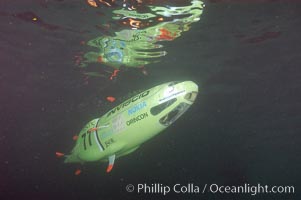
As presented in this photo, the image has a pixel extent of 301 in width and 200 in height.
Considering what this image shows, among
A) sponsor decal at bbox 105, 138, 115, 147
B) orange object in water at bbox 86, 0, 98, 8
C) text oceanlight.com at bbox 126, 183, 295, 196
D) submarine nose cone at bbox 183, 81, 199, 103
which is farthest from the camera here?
text oceanlight.com at bbox 126, 183, 295, 196

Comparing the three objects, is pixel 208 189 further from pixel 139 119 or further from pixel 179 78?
pixel 139 119

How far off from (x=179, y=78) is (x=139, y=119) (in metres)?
9.56

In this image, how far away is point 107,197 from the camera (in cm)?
4616

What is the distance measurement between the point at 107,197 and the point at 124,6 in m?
40.1

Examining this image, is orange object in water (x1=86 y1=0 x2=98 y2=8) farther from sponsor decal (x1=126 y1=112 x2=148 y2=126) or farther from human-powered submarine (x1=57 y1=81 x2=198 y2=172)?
sponsor decal (x1=126 y1=112 x2=148 y2=126)

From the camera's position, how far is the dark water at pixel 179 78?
12844 mm

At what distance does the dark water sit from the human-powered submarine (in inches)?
146

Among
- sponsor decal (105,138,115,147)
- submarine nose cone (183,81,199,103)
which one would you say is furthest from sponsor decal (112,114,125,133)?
submarine nose cone (183,81,199,103)

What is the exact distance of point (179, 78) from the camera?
723 inches

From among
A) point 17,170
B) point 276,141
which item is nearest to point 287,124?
point 276,141

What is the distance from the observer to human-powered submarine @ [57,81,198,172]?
8812mm

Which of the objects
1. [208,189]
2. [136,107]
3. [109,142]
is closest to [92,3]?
[136,107]

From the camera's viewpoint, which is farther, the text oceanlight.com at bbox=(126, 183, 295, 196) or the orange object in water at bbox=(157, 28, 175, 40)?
the text oceanlight.com at bbox=(126, 183, 295, 196)

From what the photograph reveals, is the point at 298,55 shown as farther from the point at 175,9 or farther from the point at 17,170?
the point at 17,170
